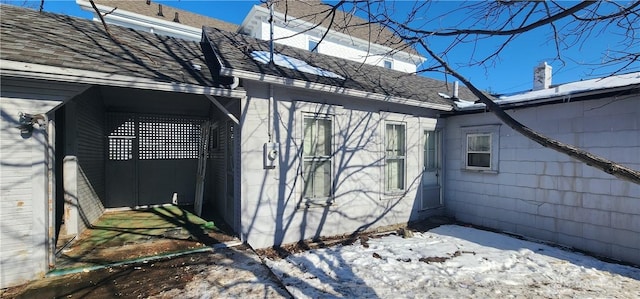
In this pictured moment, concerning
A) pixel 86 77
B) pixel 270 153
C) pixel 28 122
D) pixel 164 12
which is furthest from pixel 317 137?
pixel 164 12

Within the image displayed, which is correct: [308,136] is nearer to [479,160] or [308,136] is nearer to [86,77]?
[86,77]

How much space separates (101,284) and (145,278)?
1.47 feet

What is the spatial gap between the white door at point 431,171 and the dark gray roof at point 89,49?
5306mm

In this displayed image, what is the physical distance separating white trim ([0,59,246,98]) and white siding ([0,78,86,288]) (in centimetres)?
25

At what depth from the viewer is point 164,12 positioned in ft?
46.1

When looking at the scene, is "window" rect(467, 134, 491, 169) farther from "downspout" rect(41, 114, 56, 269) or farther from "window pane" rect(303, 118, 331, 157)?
"downspout" rect(41, 114, 56, 269)

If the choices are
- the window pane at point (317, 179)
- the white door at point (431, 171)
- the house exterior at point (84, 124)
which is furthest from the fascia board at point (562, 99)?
the house exterior at point (84, 124)

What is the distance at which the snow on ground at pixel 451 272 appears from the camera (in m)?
3.54

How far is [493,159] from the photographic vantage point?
637 centimetres

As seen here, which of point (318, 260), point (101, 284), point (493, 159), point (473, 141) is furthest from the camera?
point (473, 141)

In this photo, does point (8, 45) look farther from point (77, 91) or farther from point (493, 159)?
point (493, 159)

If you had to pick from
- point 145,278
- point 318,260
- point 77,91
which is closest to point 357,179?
point 318,260

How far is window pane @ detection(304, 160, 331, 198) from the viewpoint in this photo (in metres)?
5.27

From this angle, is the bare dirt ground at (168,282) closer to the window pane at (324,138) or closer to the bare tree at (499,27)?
the window pane at (324,138)
